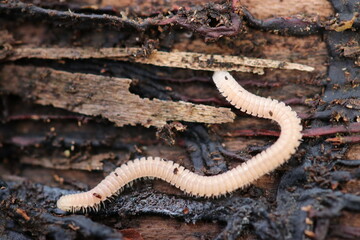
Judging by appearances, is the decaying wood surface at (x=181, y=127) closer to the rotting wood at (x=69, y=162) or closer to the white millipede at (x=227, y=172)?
the rotting wood at (x=69, y=162)

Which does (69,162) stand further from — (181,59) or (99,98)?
(181,59)

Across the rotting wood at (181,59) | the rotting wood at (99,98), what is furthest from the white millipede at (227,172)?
the rotting wood at (99,98)

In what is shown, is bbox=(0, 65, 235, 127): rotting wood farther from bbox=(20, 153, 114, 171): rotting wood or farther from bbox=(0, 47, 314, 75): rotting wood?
bbox=(20, 153, 114, 171): rotting wood

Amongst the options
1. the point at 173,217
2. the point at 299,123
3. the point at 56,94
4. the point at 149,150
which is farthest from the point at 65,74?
the point at 299,123

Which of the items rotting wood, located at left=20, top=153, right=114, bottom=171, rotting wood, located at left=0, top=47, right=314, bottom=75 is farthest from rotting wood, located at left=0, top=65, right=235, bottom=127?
rotting wood, located at left=20, top=153, right=114, bottom=171

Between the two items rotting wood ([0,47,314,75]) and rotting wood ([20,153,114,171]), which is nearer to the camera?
rotting wood ([0,47,314,75])

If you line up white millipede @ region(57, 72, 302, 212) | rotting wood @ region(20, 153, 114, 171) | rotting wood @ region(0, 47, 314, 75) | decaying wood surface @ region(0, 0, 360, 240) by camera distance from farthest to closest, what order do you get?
1. rotting wood @ region(20, 153, 114, 171)
2. rotting wood @ region(0, 47, 314, 75)
3. white millipede @ region(57, 72, 302, 212)
4. decaying wood surface @ region(0, 0, 360, 240)
